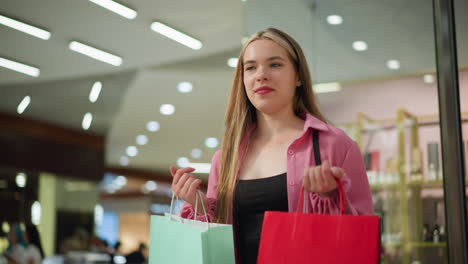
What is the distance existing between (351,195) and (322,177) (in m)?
0.21

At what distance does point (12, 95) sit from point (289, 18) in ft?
6.10

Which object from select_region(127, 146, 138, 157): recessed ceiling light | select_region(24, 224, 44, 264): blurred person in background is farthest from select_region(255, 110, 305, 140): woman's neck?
select_region(127, 146, 138, 157): recessed ceiling light

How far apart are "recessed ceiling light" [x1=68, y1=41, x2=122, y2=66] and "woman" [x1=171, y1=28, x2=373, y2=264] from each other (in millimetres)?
2557

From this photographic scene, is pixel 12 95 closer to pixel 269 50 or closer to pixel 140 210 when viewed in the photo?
pixel 269 50

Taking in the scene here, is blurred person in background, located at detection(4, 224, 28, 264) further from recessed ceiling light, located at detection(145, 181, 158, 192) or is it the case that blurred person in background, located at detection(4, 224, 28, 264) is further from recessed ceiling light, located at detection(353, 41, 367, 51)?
recessed ceiling light, located at detection(145, 181, 158, 192)

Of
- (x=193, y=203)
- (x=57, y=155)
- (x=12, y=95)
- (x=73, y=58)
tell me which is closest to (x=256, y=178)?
(x=193, y=203)

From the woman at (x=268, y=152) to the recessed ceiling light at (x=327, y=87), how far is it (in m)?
1.99

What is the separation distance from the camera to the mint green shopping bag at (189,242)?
1.46m

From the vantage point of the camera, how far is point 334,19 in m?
3.74

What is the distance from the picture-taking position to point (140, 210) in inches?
931

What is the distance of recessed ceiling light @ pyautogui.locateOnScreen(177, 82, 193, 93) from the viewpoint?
8047mm

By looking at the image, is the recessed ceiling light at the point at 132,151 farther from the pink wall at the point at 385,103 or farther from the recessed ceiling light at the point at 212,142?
the pink wall at the point at 385,103

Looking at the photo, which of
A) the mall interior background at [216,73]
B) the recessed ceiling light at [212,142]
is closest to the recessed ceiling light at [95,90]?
the mall interior background at [216,73]

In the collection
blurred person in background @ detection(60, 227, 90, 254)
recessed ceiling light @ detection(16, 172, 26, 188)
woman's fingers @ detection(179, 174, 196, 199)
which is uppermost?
recessed ceiling light @ detection(16, 172, 26, 188)
